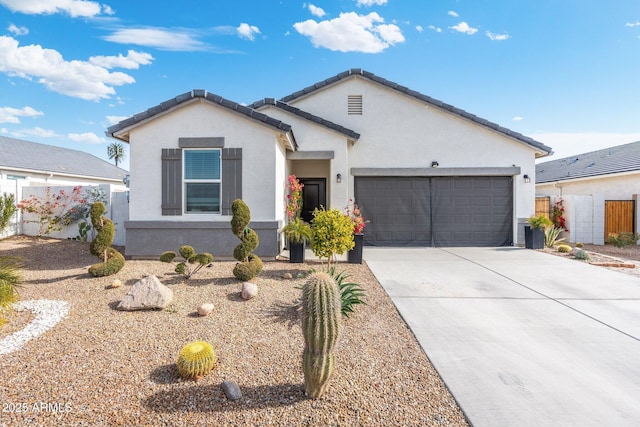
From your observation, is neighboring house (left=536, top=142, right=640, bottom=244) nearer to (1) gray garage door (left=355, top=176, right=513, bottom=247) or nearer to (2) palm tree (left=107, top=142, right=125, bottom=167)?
(1) gray garage door (left=355, top=176, right=513, bottom=247)

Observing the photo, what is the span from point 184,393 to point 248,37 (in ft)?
39.2

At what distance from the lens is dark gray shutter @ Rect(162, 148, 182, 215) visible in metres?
8.18

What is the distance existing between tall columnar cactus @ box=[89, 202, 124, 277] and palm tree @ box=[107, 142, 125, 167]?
63016 millimetres

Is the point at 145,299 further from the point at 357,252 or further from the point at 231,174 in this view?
the point at 357,252

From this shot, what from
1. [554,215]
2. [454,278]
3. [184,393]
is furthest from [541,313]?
[554,215]

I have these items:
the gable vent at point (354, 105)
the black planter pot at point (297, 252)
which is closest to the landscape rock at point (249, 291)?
the black planter pot at point (297, 252)

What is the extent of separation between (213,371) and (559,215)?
1492 cm

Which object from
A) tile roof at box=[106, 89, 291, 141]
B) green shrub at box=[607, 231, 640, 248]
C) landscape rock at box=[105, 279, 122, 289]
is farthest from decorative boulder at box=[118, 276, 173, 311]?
green shrub at box=[607, 231, 640, 248]

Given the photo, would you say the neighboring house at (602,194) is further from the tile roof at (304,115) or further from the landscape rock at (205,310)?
the landscape rock at (205,310)

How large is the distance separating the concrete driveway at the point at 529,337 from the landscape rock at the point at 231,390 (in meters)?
2.03

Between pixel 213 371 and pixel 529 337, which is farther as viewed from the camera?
pixel 529 337

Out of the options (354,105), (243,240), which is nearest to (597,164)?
(354,105)

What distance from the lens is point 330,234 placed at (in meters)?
6.58

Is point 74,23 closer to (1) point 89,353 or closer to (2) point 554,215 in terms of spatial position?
(1) point 89,353
